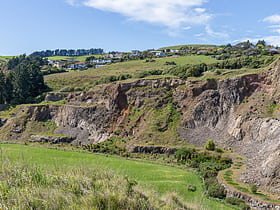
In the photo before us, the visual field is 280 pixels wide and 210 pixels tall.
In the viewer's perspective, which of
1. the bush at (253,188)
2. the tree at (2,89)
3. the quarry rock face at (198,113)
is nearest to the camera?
the bush at (253,188)

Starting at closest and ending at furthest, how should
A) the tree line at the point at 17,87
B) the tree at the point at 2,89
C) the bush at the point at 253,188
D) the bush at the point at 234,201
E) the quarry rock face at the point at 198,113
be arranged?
1. the bush at the point at 234,201
2. the bush at the point at 253,188
3. the quarry rock face at the point at 198,113
4. the tree at the point at 2,89
5. the tree line at the point at 17,87

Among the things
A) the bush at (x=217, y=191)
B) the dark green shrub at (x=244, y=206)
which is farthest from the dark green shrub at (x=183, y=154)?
the dark green shrub at (x=244, y=206)

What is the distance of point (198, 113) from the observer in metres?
41.6

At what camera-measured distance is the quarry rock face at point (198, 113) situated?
3119 centimetres

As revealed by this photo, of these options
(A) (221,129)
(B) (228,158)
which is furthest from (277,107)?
(B) (228,158)

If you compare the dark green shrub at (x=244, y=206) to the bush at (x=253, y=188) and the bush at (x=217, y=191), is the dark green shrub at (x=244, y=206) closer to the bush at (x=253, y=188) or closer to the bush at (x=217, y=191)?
the bush at (x=253, y=188)

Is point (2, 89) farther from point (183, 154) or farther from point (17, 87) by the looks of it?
point (183, 154)

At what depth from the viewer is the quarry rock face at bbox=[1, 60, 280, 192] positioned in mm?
31188

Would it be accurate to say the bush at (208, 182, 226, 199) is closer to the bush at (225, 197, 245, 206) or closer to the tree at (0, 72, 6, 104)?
the bush at (225, 197, 245, 206)

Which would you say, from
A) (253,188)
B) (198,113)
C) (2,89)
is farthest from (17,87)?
(253,188)

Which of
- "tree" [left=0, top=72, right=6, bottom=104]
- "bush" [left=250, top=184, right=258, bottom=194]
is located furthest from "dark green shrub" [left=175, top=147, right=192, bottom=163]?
"tree" [left=0, top=72, right=6, bottom=104]

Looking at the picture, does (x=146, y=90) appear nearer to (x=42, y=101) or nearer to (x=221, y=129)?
(x=221, y=129)

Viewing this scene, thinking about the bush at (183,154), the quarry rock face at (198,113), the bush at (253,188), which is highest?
the quarry rock face at (198,113)

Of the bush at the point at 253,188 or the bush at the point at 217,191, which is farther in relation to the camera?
the bush at the point at 217,191
